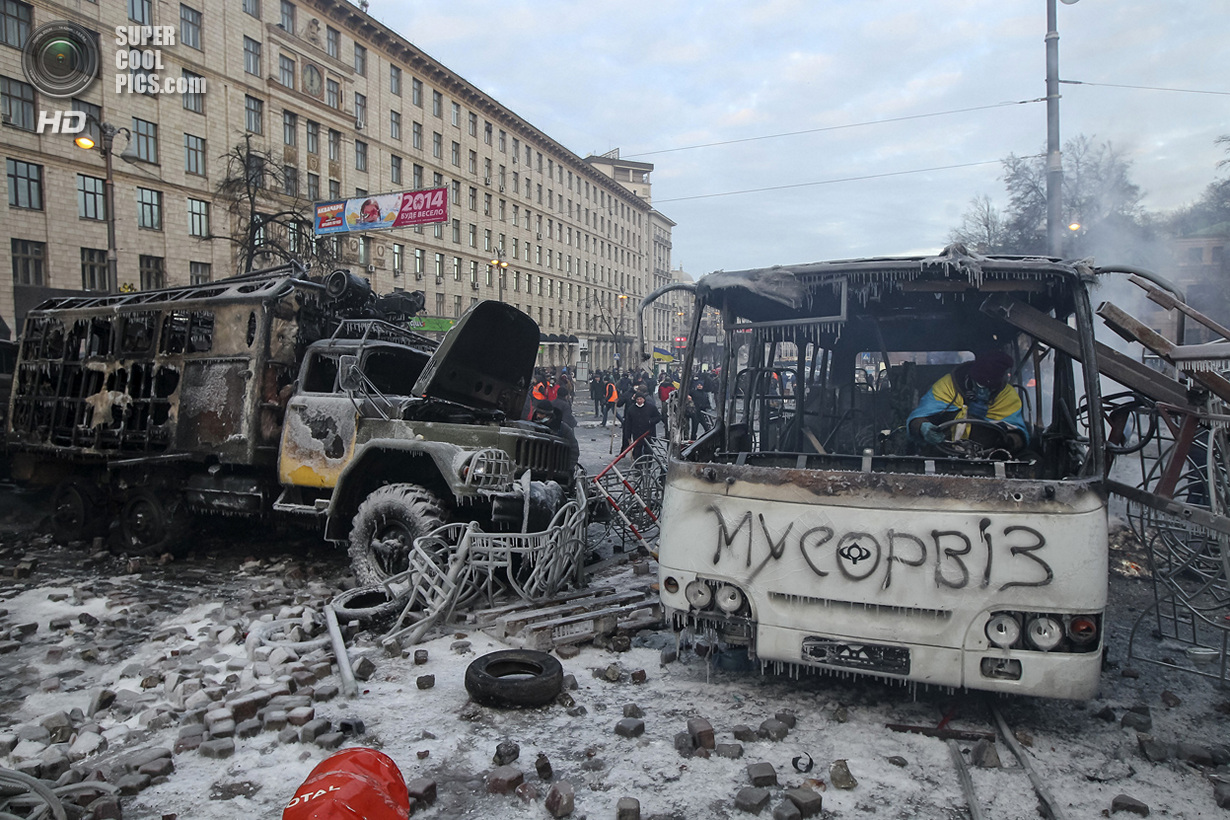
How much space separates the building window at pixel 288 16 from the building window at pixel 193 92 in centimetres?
746

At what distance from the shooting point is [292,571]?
7.20 meters

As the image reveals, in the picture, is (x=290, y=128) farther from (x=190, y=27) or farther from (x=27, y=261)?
(x=27, y=261)

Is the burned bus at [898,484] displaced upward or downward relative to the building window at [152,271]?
downward

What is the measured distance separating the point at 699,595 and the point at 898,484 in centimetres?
125

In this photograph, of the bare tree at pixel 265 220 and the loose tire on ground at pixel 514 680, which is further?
the bare tree at pixel 265 220

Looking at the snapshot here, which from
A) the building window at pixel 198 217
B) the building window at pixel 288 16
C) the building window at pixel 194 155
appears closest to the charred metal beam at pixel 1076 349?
the building window at pixel 198 217

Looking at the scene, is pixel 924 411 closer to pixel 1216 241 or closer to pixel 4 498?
pixel 4 498

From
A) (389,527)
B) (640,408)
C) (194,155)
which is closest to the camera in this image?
(389,527)

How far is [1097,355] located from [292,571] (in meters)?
6.91

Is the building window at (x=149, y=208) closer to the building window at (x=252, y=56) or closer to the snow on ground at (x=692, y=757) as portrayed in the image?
the building window at (x=252, y=56)

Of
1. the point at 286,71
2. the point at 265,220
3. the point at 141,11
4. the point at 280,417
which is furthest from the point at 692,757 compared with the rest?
the point at 286,71

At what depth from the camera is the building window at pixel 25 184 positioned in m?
25.5

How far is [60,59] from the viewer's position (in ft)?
88.3

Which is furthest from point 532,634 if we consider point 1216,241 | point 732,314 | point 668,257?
point 668,257
